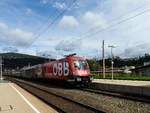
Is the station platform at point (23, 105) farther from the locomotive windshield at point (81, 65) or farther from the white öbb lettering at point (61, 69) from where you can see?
the locomotive windshield at point (81, 65)

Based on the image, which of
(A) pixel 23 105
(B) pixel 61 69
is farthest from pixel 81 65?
(A) pixel 23 105

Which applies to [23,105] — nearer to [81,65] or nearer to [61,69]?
[81,65]

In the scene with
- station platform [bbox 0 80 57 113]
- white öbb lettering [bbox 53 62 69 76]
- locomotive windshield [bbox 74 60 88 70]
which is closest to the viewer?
station platform [bbox 0 80 57 113]

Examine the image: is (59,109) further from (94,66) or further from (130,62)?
(130,62)

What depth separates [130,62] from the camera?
170 meters

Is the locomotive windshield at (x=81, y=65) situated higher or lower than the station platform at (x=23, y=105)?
higher

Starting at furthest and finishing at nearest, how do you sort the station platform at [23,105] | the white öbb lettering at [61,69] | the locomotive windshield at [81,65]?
the white öbb lettering at [61,69] → the locomotive windshield at [81,65] → the station platform at [23,105]

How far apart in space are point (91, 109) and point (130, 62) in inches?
6272

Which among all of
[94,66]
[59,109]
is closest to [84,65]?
[59,109]

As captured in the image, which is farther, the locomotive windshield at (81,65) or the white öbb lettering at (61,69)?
the white öbb lettering at (61,69)

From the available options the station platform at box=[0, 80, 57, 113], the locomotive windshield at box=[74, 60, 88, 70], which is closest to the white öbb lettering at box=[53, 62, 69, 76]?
the locomotive windshield at box=[74, 60, 88, 70]

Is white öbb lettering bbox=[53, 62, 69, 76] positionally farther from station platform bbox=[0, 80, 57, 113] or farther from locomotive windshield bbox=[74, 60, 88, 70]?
Result: station platform bbox=[0, 80, 57, 113]

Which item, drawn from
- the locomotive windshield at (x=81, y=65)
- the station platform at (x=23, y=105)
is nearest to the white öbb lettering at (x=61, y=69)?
the locomotive windshield at (x=81, y=65)

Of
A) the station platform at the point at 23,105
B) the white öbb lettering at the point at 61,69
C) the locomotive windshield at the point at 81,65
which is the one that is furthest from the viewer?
the white öbb lettering at the point at 61,69
